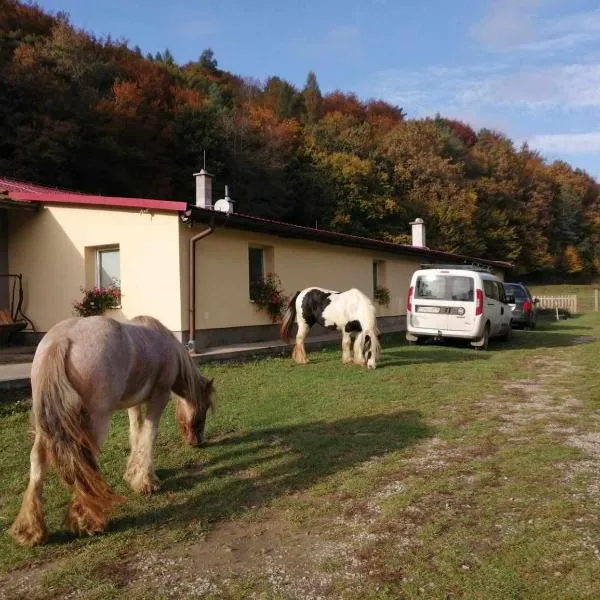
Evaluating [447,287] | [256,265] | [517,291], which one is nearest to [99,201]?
[256,265]

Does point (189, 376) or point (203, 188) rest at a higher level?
point (203, 188)

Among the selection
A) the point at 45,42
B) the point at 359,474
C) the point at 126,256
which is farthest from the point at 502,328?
the point at 45,42

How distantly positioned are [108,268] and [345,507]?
9.87m

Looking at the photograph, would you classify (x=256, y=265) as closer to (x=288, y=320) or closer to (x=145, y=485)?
(x=288, y=320)

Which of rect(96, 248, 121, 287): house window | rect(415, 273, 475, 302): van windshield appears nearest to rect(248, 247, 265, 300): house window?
rect(96, 248, 121, 287): house window

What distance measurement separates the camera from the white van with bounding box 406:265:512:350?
45.1 ft

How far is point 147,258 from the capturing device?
1184 centimetres

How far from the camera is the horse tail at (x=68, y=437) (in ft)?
11.7

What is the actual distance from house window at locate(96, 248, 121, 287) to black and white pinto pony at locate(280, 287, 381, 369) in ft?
12.7

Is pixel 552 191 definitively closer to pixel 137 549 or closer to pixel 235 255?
pixel 235 255

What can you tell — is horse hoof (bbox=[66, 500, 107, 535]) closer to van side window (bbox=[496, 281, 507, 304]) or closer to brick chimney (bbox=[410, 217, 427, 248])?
van side window (bbox=[496, 281, 507, 304])

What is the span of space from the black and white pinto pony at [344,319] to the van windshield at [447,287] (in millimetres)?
3258

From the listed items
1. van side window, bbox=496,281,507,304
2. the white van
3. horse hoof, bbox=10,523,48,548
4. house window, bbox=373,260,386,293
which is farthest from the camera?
house window, bbox=373,260,386,293

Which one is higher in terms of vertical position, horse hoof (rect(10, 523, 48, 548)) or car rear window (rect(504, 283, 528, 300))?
car rear window (rect(504, 283, 528, 300))
